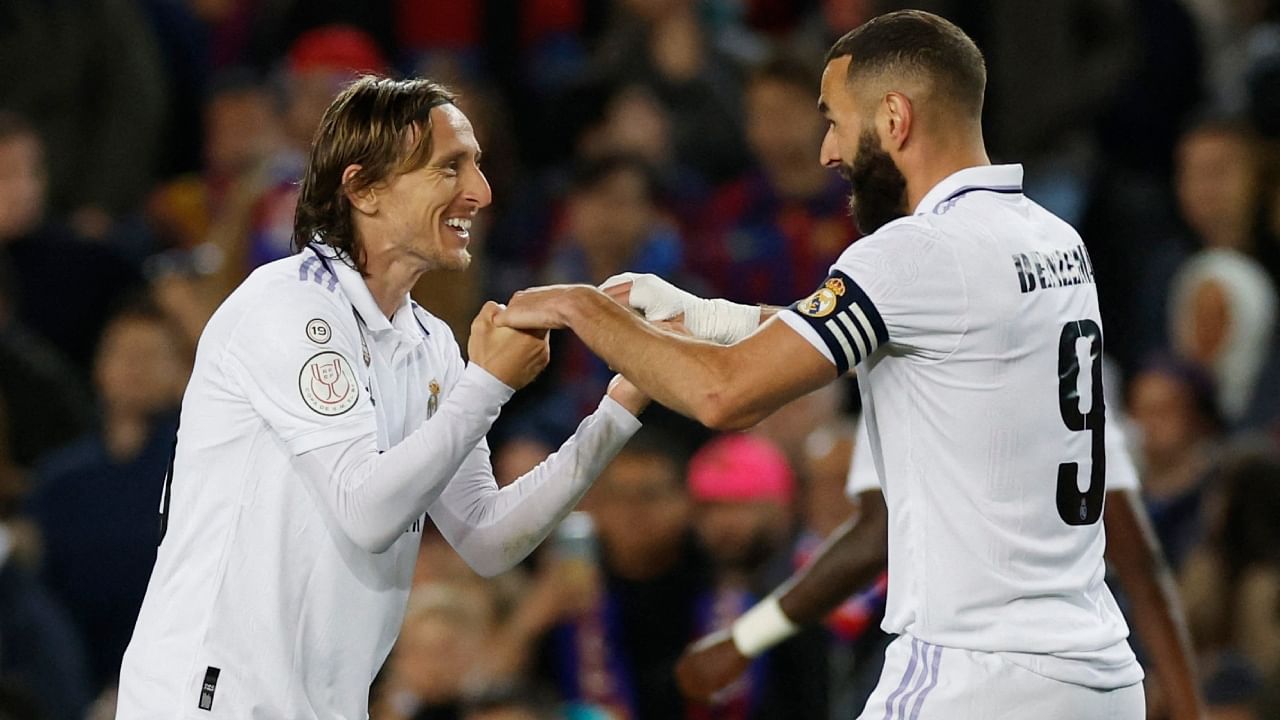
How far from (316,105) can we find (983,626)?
20.4 ft

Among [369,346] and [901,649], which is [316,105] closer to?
[369,346]

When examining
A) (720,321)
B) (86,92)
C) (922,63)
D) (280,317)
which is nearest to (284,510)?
(280,317)

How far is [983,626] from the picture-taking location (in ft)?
13.5

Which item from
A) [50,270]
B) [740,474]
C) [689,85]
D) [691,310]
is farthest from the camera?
[689,85]

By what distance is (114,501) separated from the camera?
27.9 ft

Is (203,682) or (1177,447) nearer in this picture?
(203,682)

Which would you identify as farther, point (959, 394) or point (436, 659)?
point (436, 659)

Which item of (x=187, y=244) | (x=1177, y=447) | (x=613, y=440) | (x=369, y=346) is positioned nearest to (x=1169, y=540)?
(x=1177, y=447)

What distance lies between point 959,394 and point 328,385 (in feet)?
4.10

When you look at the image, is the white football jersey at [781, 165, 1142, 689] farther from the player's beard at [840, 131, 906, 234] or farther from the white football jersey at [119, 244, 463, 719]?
the white football jersey at [119, 244, 463, 719]

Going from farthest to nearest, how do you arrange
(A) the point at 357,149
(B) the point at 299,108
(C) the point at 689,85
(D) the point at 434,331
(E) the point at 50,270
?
(C) the point at 689,85
(B) the point at 299,108
(E) the point at 50,270
(D) the point at 434,331
(A) the point at 357,149

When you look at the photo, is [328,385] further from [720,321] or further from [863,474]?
[863,474]

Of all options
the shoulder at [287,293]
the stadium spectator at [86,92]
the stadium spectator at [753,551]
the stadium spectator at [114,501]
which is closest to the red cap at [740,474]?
the stadium spectator at [753,551]

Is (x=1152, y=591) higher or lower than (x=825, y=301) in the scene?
lower
